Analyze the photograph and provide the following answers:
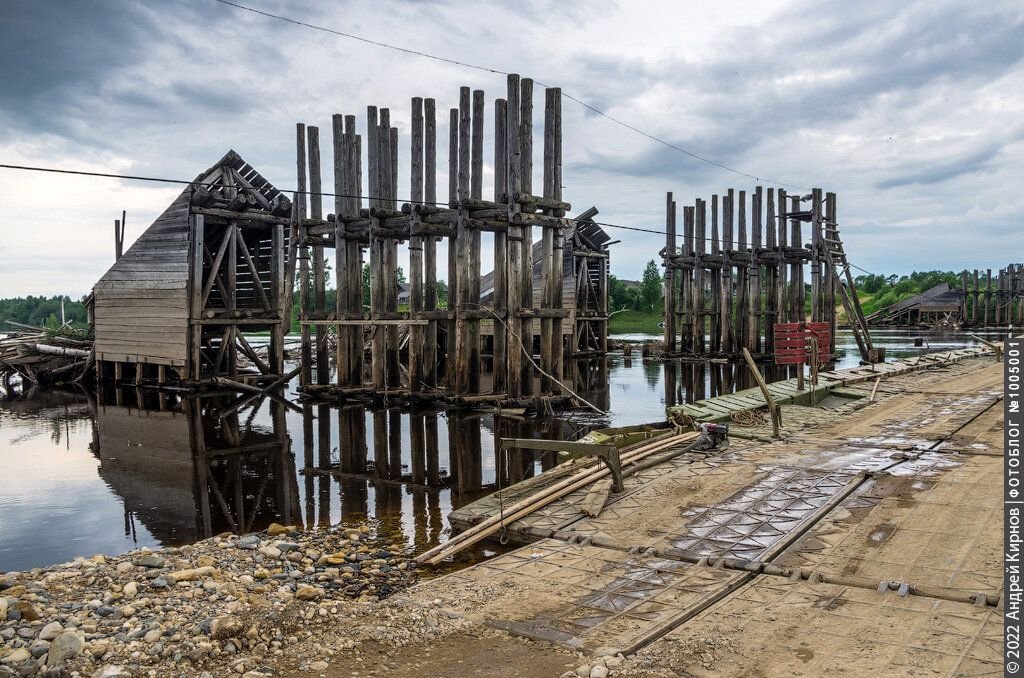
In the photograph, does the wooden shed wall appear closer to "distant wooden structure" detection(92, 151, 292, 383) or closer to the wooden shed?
"distant wooden structure" detection(92, 151, 292, 383)

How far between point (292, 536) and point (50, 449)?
10.3m

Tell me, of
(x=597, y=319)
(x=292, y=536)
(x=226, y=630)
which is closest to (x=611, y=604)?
(x=226, y=630)

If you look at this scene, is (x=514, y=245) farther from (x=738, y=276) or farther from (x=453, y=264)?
(x=738, y=276)

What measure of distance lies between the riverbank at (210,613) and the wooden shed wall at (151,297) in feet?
57.1

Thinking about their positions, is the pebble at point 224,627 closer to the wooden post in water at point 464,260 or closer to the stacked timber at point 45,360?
the wooden post in water at point 464,260

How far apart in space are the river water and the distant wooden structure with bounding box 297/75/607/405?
1.46 meters

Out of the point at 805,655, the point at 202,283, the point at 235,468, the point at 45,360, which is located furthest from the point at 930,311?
the point at 805,655

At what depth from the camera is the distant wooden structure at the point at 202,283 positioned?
23.9 metres

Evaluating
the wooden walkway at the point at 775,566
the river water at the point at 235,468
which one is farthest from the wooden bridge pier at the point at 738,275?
the wooden walkway at the point at 775,566

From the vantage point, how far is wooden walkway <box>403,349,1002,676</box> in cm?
532

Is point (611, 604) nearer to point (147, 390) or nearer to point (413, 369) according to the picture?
point (413, 369)

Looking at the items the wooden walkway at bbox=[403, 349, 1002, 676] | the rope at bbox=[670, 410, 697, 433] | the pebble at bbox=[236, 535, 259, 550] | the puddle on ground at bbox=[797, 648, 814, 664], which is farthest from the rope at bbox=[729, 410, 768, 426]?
the puddle on ground at bbox=[797, 648, 814, 664]

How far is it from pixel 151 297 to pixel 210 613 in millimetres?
21206

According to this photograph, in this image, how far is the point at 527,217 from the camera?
18234 mm
